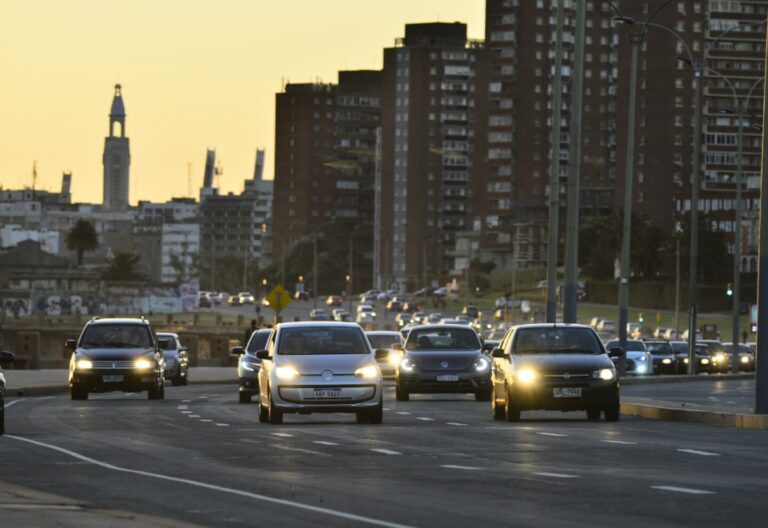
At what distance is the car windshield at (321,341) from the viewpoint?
96.7ft

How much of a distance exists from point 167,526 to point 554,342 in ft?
59.5

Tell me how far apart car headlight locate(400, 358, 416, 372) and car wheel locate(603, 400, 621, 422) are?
30.2 feet

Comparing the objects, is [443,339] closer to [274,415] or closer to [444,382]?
[444,382]

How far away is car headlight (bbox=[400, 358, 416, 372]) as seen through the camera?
39.6 meters

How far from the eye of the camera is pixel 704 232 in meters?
178

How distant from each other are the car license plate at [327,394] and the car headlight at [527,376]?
3017mm

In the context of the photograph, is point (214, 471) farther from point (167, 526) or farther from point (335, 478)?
point (167, 526)

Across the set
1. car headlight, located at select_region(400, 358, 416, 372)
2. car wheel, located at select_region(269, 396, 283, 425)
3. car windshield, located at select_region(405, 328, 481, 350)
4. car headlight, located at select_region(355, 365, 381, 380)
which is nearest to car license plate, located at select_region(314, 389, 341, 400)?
car headlight, located at select_region(355, 365, 381, 380)

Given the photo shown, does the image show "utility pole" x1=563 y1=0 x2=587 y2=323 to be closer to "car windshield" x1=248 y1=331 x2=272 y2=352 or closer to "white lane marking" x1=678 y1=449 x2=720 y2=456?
"car windshield" x1=248 y1=331 x2=272 y2=352

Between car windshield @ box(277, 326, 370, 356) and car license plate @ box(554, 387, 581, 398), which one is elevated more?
car windshield @ box(277, 326, 370, 356)

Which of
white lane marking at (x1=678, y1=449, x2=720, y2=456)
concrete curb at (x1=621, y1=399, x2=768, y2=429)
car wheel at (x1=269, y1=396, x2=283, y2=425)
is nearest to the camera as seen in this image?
white lane marking at (x1=678, y1=449, x2=720, y2=456)

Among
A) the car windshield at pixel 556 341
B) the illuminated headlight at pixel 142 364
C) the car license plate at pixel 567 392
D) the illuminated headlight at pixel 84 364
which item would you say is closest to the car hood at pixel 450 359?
the illuminated headlight at pixel 142 364

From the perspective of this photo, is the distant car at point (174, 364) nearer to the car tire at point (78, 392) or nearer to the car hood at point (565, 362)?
the car tire at point (78, 392)

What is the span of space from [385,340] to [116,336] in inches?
406
